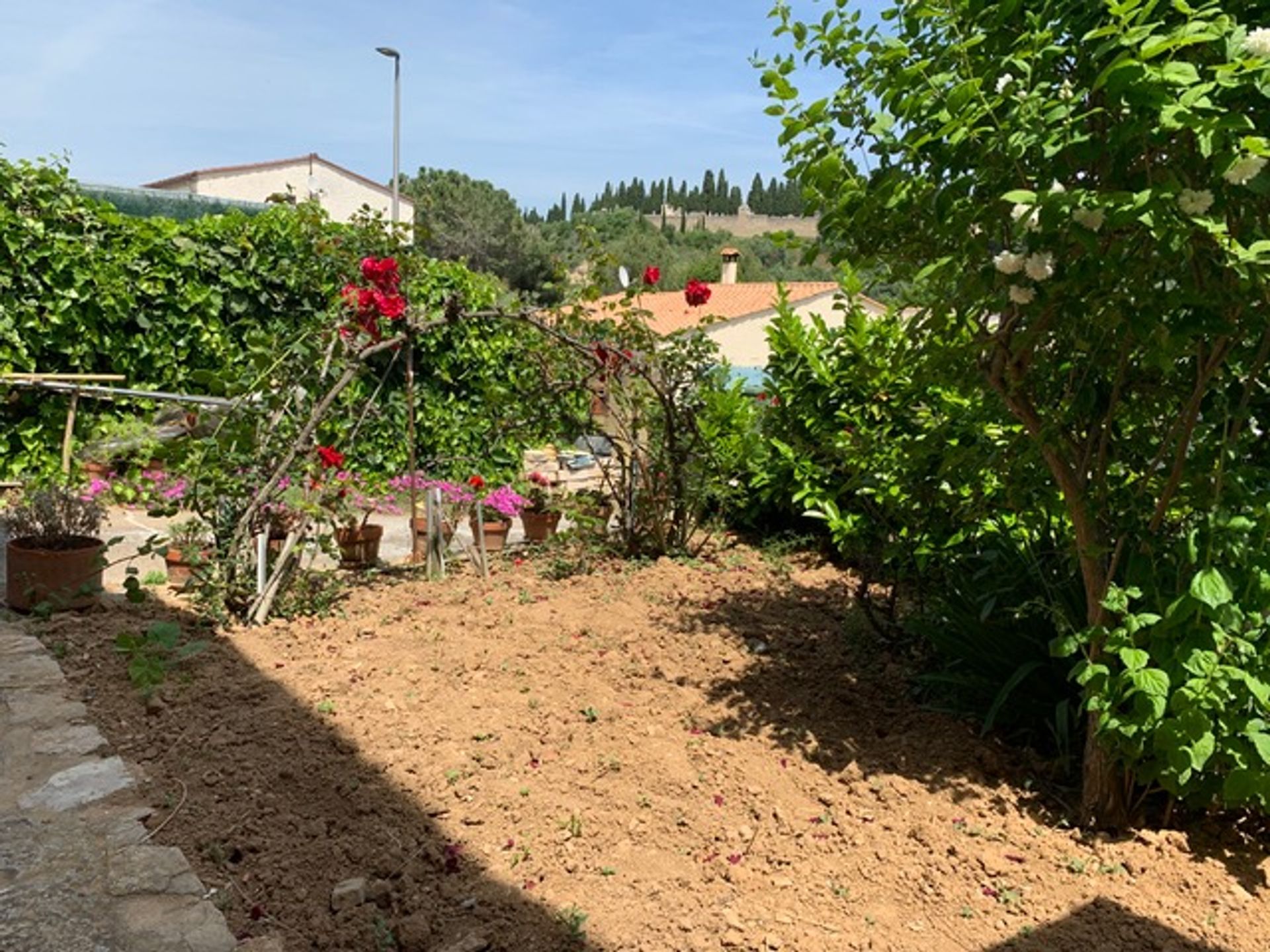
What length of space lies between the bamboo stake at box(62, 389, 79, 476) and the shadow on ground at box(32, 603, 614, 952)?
4105 mm

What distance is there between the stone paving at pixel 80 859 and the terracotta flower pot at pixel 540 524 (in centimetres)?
362

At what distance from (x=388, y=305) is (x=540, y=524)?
251 centimetres

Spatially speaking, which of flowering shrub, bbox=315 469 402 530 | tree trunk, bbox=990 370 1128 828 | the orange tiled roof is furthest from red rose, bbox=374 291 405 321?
the orange tiled roof

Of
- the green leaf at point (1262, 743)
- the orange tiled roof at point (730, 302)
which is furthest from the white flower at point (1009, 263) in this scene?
the orange tiled roof at point (730, 302)

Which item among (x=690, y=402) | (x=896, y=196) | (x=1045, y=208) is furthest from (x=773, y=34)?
(x=690, y=402)

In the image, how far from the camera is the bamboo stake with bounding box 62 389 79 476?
6.84 metres

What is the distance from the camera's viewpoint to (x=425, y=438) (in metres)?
8.69

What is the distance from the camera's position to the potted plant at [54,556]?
4250 millimetres

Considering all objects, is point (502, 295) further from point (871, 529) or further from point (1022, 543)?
point (1022, 543)

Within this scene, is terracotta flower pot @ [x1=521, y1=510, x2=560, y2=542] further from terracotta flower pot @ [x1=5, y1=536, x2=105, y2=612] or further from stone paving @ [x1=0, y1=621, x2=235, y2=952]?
stone paving @ [x1=0, y1=621, x2=235, y2=952]

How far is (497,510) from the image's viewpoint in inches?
248

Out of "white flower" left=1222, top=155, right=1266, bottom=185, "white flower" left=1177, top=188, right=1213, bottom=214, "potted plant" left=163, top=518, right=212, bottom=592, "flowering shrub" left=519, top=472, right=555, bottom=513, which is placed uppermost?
"white flower" left=1222, top=155, right=1266, bottom=185

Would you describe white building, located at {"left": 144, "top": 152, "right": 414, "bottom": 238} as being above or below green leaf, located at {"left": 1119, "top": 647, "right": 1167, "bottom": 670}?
above

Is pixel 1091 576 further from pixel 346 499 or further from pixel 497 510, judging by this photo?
pixel 497 510
